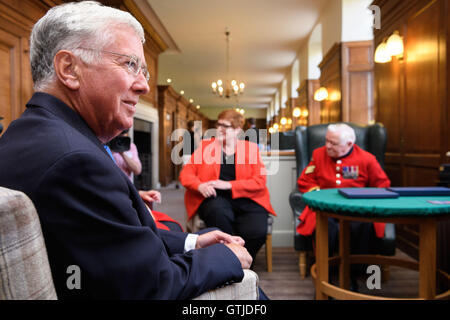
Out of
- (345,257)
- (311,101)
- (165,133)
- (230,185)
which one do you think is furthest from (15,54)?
(311,101)

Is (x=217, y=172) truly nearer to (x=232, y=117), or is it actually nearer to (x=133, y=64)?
(x=232, y=117)

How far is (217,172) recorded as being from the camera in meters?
2.67

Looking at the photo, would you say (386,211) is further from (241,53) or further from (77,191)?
(241,53)

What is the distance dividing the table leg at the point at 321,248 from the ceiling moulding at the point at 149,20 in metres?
4.61

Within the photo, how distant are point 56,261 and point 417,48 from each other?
12.0 ft

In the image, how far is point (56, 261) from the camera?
595mm

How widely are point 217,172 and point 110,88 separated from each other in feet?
6.26

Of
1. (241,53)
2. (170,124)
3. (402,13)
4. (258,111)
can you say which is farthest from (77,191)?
(258,111)

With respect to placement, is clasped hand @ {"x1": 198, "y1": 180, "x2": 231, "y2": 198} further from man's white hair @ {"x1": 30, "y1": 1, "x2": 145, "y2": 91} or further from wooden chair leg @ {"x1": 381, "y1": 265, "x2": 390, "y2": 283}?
man's white hair @ {"x1": 30, "y1": 1, "x2": 145, "y2": 91}

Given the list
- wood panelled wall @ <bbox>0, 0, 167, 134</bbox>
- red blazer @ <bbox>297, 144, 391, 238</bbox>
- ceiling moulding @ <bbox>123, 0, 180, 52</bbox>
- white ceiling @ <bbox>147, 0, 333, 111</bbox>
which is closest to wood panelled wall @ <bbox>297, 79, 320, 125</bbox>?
white ceiling @ <bbox>147, 0, 333, 111</bbox>

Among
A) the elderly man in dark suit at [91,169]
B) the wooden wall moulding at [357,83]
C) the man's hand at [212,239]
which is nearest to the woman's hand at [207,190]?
the man's hand at [212,239]

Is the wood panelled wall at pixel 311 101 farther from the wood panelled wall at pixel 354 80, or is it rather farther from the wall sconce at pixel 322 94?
the wood panelled wall at pixel 354 80

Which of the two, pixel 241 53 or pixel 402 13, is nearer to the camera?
pixel 402 13
